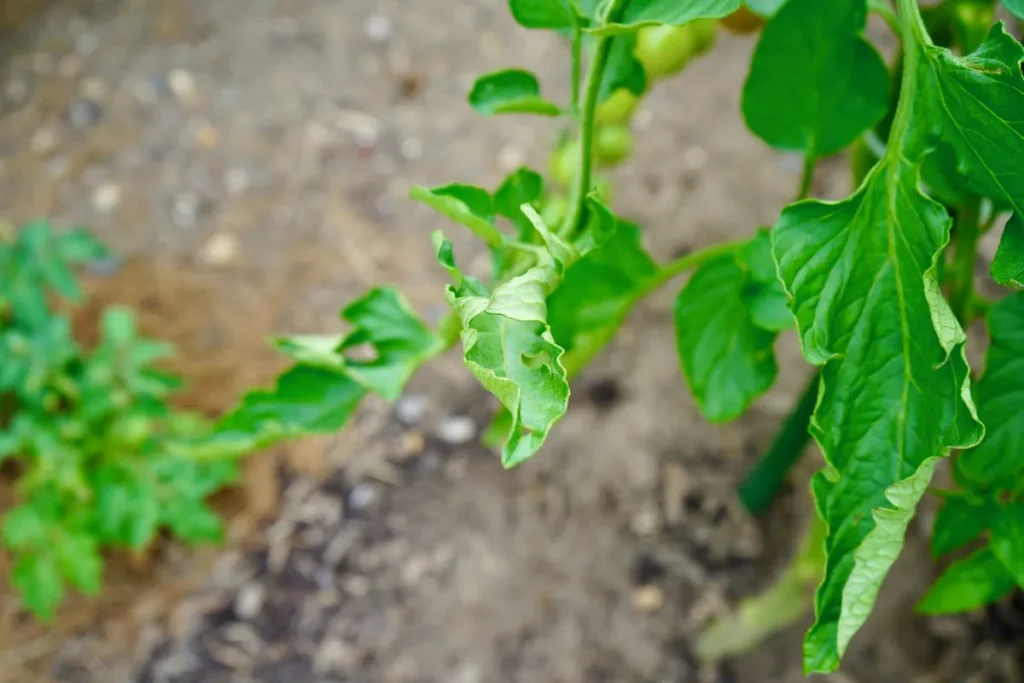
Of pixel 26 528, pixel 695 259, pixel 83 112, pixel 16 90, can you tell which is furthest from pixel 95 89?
pixel 695 259

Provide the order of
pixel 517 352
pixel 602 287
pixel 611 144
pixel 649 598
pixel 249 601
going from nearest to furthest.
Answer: pixel 517 352 < pixel 602 287 < pixel 611 144 < pixel 649 598 < pixel 249 601

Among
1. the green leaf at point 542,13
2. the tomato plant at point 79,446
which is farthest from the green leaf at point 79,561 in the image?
the green leaf at point 542,13

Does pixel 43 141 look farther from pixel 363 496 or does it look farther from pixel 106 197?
pixel 363 496

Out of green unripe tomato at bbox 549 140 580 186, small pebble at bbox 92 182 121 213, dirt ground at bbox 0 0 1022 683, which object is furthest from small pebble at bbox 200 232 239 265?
green unripe tomato at bbox 549 140 580 186

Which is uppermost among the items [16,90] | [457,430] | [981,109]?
[981,109]

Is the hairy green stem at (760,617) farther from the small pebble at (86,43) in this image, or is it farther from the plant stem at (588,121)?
the small pebble at (86,43)
